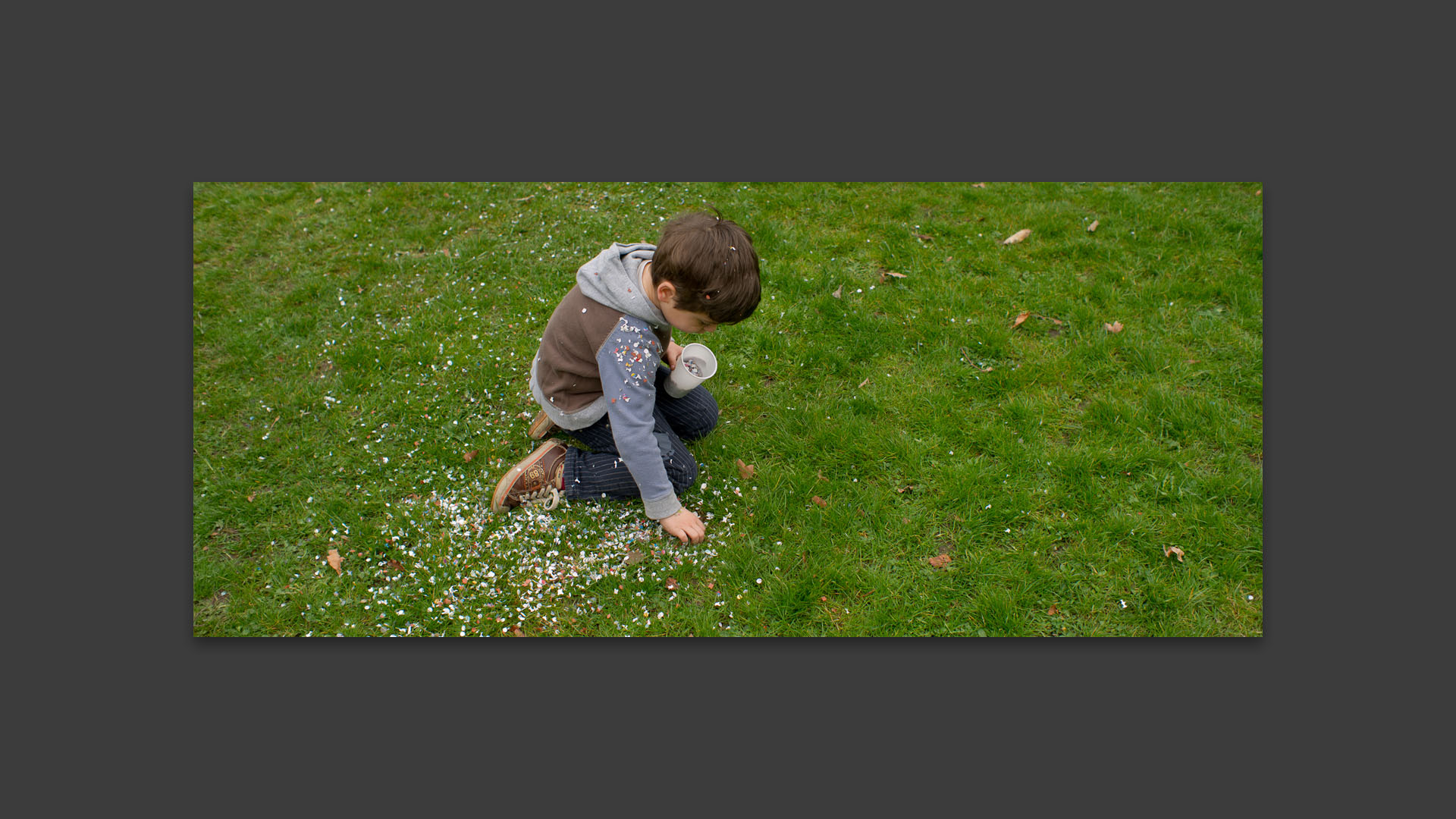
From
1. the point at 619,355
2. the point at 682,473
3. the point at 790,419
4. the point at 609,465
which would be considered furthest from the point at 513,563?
the point at 790,419

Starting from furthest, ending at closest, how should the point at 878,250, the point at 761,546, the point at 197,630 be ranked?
the point at 878,250, the point at 761,546, the point at 197,630

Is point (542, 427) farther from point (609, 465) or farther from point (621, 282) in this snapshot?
point (621, 282)

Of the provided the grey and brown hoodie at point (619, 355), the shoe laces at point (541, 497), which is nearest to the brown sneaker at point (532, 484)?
the shoe laces at point (541, 497)

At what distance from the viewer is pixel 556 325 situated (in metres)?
4.43

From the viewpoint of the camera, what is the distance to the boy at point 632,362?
13.0 feet

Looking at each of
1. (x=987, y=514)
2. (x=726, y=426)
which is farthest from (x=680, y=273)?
(x=987, y=514)

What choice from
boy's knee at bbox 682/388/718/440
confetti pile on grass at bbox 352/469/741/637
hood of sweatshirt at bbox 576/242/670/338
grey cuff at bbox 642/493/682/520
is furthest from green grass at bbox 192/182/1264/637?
hood of sweatshirt at bbox 576/242/670/338

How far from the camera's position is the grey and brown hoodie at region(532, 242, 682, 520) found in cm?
409

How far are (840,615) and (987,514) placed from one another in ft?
3.65

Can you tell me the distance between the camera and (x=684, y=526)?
452 centimetres

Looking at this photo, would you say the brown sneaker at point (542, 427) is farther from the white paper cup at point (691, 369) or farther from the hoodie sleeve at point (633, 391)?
the hoodie sleeve at point (633, 391)

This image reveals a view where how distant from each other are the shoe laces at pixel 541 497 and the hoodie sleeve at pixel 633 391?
764mm

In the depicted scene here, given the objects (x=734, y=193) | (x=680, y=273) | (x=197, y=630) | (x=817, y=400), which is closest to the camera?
(x=680, y=273)

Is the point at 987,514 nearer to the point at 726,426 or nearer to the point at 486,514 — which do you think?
the point at 726,426
